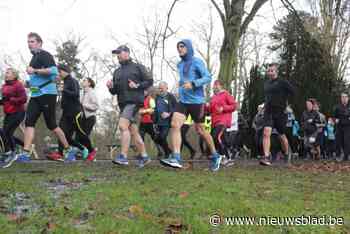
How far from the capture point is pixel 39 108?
30.7 ft

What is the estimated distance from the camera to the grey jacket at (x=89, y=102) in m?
11.9

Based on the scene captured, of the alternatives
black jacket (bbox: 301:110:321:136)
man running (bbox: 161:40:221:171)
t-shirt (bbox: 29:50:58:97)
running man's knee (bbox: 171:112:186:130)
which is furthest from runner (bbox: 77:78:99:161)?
black jacket (bbox: 301:110:321:136)

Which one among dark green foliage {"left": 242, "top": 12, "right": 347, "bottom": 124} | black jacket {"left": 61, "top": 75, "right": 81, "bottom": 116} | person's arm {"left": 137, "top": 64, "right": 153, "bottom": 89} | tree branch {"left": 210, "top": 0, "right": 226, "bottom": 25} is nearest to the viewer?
person's arm {"left": 137, "top": 64, "right": 153, "bottom": 89}

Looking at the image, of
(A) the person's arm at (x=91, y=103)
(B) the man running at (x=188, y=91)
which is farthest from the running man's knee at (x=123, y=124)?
(A) the person's arm at (x=91, y=103)

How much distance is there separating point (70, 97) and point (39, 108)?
6.39 ft

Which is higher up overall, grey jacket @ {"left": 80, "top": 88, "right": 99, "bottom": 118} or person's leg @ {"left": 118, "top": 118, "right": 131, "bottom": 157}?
grey jacket @ {"left": 80, "top": 88, "right": 99, "bottom": 118}

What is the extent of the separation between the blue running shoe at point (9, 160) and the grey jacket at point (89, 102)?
8.52 feet

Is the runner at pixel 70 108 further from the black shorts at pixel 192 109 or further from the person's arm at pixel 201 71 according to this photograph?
the person's arm at pixel 201 71

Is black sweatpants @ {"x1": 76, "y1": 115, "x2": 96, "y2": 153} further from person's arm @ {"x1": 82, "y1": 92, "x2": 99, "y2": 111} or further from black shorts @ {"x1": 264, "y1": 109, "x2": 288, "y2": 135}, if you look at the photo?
black shorts @ {"x1": 264, "y1": 109, "x2": 288, "y2": 135}

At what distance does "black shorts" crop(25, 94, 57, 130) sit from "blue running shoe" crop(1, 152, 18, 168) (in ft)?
2.04

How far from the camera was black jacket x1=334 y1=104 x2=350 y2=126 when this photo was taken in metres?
15.5

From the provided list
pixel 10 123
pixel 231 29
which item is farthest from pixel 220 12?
pixel 10 123

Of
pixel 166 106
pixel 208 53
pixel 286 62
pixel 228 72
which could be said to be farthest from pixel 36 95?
pixel 208 53

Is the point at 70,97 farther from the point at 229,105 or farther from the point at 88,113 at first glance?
the point at 229,105
